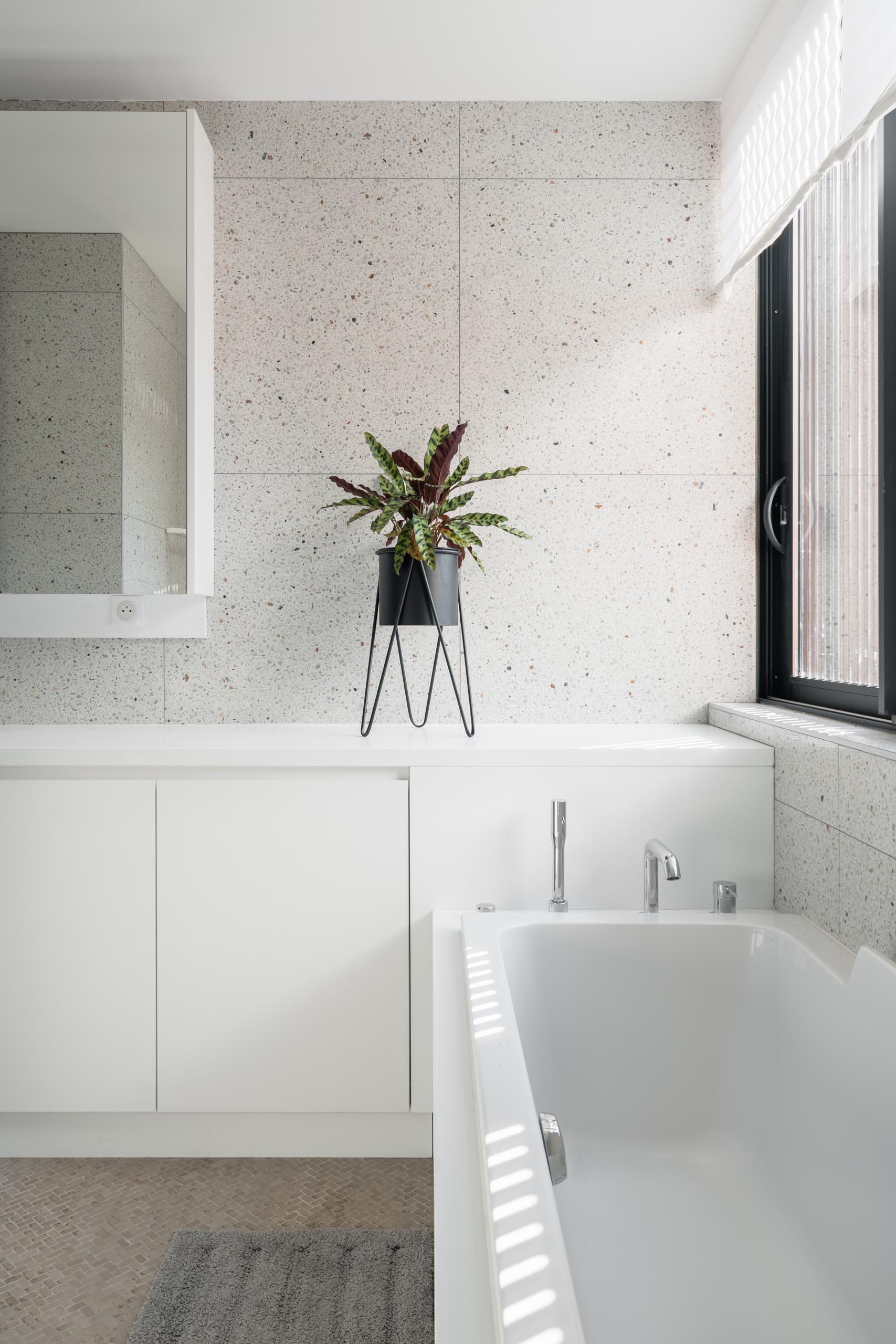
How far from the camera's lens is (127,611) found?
1.99 meters

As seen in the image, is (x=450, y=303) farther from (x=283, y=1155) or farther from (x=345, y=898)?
(x=283, y=1155)

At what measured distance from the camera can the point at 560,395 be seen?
6.79 feet

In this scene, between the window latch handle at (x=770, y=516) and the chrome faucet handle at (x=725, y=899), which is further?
the window latch handle at (x=770, y=516)

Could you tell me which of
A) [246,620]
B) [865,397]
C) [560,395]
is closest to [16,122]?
[246,620]

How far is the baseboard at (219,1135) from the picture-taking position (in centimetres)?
178

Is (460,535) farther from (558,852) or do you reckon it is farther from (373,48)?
(373,48)

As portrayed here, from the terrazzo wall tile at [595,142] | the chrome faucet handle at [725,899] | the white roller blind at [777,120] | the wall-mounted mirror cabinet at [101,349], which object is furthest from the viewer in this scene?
the terrazzo wall tile at [595,142]

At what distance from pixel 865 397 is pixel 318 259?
1.28 metres

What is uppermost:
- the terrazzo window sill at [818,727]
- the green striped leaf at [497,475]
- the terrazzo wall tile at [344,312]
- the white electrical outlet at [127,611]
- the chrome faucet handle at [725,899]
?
the terrazzo wall tile at [344,312]

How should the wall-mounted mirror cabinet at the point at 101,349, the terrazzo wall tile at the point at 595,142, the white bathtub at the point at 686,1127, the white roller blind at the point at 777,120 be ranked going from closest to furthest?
the white bathtub at the point at 686,1127
the white roller blind at the point at 777,120
the wall-mounted mirror cabinet at the point at 101,349
the terrazzo wall tile at the point at 595,142

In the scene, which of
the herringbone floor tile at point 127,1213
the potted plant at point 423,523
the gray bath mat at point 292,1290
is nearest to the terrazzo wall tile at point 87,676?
the potted plant at point 423,523

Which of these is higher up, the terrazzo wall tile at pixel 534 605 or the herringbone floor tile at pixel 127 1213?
the terrazzo wall tile at pixel 534 605

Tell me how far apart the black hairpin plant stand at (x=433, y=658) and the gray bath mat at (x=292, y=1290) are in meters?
0.95

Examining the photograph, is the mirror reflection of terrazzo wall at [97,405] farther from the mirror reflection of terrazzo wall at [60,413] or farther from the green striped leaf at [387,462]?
the green striped leaf at [387,462]
